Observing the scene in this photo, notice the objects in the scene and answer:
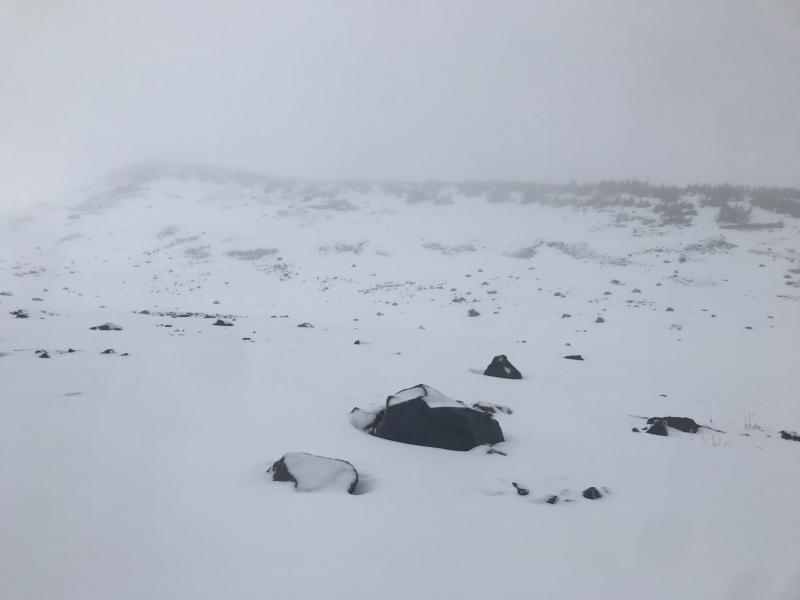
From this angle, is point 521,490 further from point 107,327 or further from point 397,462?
point 107,327

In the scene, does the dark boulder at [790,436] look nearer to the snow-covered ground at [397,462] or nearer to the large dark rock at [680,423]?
the snow-covered ground at [397,462]

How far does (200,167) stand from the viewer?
39938 mm

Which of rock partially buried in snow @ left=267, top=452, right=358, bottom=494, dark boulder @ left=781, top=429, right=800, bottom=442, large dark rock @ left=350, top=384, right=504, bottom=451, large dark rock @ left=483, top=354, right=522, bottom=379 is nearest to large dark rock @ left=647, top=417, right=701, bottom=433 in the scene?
dark boulder @ left=781, top=429, right=800, bottom=442

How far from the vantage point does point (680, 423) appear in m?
5.45

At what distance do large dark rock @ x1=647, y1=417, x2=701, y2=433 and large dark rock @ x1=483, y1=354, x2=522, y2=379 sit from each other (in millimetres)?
2440

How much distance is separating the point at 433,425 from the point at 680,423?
3159 millimetres

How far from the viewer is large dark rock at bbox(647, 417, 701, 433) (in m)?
→ 5.36

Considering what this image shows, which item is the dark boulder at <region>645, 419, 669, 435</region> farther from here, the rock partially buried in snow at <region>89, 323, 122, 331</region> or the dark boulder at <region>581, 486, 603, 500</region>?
the rock partially buried in snow at <region>89, 323, 122, 331</region>

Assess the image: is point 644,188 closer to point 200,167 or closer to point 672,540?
point 672,540

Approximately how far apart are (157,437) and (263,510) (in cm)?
164

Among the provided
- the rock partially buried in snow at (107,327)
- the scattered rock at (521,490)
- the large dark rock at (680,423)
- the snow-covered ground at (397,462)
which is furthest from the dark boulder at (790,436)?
the rock partially buried in snow at (107,327)

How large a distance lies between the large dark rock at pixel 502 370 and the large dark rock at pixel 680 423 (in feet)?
8.00

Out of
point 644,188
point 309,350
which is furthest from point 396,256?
point 644,188

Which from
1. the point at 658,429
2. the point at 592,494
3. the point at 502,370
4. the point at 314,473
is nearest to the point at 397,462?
the point at 314,473
